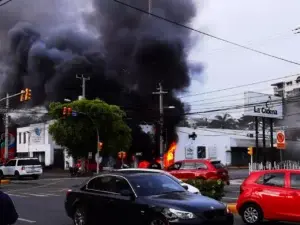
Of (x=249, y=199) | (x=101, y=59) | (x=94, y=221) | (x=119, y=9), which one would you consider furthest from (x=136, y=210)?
(x=119, y=9)

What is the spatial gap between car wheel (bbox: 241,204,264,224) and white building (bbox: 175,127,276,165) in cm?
5912

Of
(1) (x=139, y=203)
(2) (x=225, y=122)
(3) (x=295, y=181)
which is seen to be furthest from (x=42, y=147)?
(2) (x=225, y=122)

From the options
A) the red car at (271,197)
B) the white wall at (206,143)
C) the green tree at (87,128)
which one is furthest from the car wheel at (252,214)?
the white wall at (206,143)

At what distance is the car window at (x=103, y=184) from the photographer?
34.1ft

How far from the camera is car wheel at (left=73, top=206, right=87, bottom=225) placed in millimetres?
10805

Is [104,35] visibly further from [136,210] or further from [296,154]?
[136,210]

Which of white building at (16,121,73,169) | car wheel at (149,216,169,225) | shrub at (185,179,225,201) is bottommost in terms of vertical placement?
car wheel at (149,216,169,225)

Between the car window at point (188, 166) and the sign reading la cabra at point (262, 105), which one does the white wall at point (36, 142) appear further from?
the car window at point (188, 166)

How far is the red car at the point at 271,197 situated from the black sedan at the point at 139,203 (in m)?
2.17

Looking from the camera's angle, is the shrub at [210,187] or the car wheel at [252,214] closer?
the car wheel at [252,214]

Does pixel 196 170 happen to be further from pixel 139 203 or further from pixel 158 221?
pixel 158 221

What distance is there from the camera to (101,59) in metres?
80.4

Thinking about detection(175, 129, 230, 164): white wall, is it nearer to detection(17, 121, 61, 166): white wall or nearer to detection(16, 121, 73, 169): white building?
detection(16, 121, 73, 169): white building

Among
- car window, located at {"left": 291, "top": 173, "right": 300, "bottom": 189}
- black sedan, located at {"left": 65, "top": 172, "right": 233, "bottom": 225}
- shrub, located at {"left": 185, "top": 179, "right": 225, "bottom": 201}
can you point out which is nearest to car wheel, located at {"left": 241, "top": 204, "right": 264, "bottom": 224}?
car window, located at {"left": 291, "top": 173, "right": 300, "bottom": 189}
